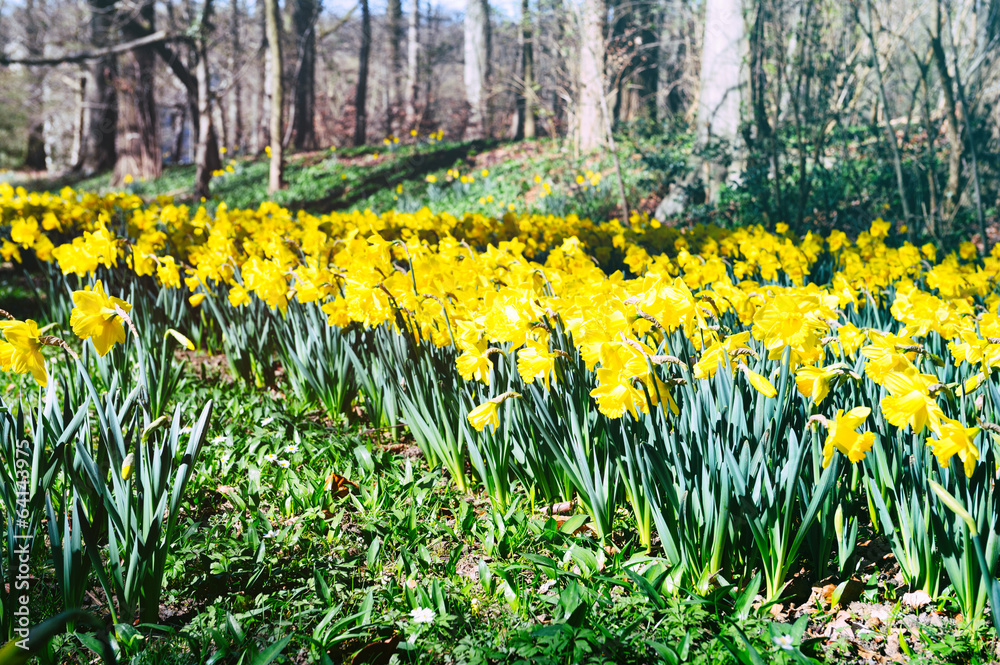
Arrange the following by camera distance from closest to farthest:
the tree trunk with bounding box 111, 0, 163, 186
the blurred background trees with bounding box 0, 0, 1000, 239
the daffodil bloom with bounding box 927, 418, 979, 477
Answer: the daffodil bloom with bounding box 927, 418, 979, 477
the blurred background trees with bounding box 0, 0, 1000, 239
the tree trunk with bounding box 111, 0, 163, 186

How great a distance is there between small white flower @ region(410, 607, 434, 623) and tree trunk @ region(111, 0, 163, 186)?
54.3 feet

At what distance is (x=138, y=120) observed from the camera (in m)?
15.0

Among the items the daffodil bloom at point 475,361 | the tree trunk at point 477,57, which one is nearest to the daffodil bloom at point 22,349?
the daffodil bloom at point 475,361

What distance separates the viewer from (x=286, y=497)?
226 centimetres

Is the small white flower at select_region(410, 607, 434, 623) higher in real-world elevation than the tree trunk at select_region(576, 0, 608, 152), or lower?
lower

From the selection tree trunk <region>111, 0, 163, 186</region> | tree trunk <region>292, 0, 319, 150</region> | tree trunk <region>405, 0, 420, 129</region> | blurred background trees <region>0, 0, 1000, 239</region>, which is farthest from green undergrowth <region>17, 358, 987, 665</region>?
tree trunk <region>405, 0, 420, 129</region>

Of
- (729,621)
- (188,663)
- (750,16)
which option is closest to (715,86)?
(750,16)

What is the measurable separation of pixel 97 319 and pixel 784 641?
1.83 metres

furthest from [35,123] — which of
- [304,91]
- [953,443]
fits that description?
[953,443]

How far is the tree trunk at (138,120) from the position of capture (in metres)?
15.0

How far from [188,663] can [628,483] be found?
1221 millimetres

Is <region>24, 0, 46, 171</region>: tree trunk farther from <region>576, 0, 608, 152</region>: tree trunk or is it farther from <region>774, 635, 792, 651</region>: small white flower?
<region>774, 635, 792, 651</region>: small white flower

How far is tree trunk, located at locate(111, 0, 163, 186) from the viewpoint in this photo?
49.1 feet

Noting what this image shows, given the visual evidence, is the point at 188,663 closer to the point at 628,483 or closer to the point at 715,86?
the point at 628,483
